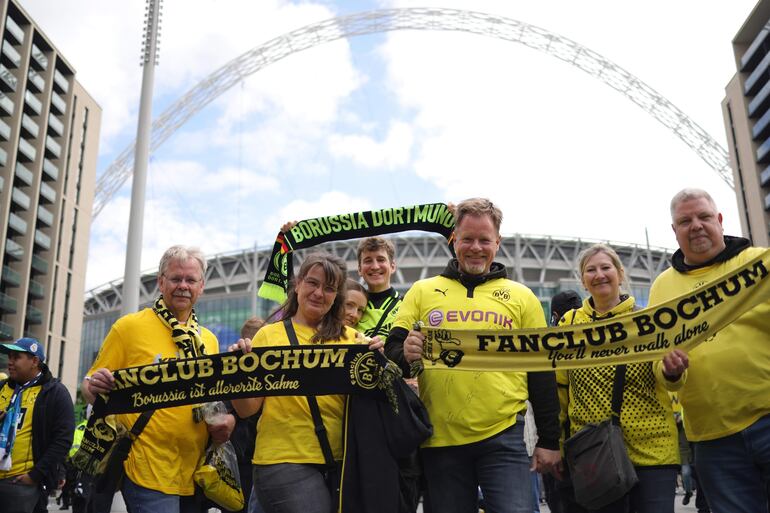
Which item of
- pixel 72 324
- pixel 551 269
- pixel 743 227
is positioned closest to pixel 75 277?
pixel 72 324

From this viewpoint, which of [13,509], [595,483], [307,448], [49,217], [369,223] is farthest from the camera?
[49,217]

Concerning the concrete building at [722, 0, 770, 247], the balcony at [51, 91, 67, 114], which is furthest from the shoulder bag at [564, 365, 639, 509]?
the balcony at [51, 91, 67, 114]

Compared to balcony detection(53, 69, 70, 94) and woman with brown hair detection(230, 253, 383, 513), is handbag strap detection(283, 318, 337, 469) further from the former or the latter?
balcony detection(53, 69, 70, 94)

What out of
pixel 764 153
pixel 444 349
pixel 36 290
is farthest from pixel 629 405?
pixel 764 153

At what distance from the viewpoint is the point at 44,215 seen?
72625mm

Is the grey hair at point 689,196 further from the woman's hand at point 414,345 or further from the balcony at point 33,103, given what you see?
the balcony at point 33,103

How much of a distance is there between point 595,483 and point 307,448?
70.9 inches

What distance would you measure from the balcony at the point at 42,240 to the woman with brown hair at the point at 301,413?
74.0 m

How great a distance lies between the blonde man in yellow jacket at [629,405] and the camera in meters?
4.76

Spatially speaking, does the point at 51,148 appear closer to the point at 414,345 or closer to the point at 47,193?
the point at 47,193

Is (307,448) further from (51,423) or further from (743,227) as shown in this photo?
(743,227)

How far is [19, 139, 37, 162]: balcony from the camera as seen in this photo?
231ft

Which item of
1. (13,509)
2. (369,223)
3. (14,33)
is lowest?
(13,509)

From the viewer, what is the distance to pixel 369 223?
8.05m
